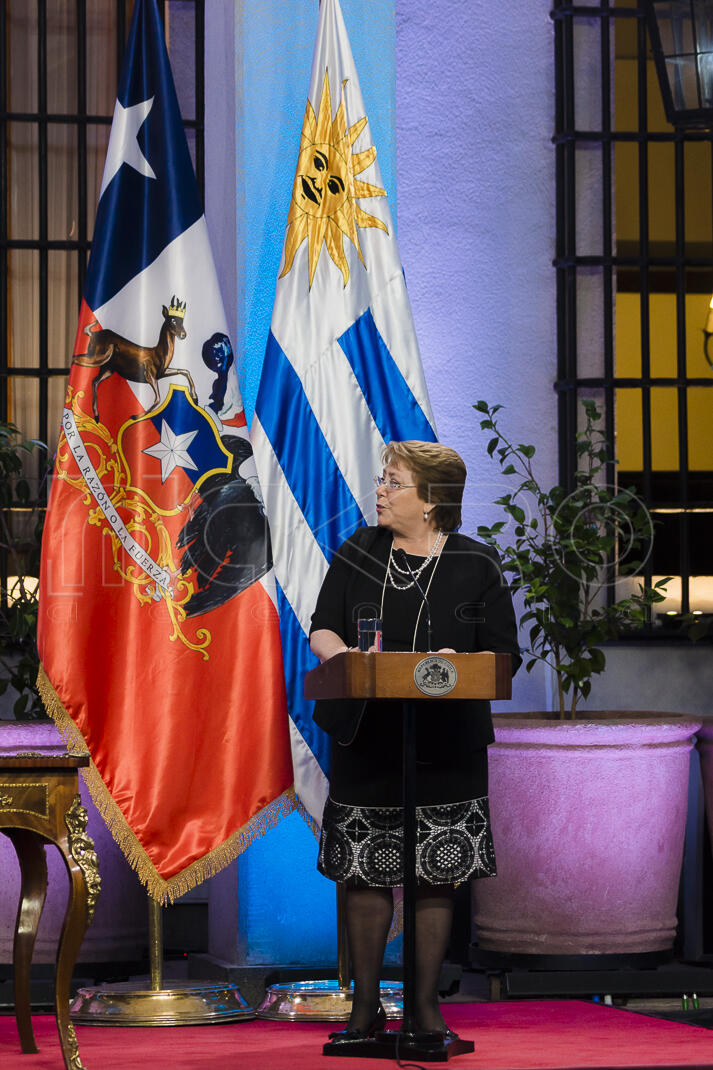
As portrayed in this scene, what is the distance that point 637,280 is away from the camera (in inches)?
227

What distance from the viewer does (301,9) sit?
15.9 ft

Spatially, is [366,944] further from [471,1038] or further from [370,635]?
[370,635]

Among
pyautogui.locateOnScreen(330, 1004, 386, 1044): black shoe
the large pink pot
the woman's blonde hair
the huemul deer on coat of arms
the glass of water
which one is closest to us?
the glass of water

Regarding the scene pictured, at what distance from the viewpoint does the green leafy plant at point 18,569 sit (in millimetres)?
4812

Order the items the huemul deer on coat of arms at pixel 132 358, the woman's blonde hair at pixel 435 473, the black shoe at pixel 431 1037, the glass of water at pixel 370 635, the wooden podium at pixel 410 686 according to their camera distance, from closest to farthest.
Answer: the wooden podium at pixel 410 686 < the glass of water at pixel 370 635 < the black shoe at pixel 431 1037 < the woman's blonde hair at pixel 435 473 < the huemul deer on coat of arms at pixel 132 358

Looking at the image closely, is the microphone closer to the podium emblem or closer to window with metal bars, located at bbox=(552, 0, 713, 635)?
the podium emblem

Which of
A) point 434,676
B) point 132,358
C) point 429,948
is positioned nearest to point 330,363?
point 132,358

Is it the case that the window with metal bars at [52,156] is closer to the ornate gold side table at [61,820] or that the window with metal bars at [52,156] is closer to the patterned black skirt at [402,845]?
the ornate gold side table at [61,820]

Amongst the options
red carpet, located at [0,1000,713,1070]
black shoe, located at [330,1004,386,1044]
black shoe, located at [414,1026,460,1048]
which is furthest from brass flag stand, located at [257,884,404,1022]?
black shoe, located at [414,1026,460,1048]

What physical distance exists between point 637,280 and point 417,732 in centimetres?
275

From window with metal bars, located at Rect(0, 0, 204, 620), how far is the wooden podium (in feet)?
8.62

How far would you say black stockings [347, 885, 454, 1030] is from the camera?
139 inches

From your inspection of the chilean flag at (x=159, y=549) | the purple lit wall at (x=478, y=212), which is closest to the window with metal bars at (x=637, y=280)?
the purple lit wall at (x=478, y=212)

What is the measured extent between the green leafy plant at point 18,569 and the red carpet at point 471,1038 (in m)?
1.09
